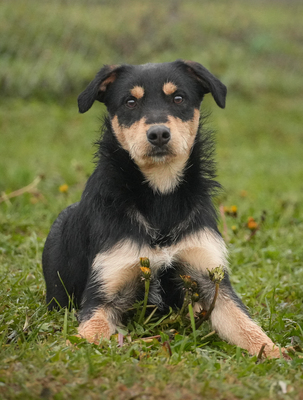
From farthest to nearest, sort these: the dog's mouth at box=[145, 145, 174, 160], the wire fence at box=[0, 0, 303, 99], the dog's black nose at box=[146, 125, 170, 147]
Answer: the wire fence at box=[0, 0, 303, 99]
the dog's mouth at box=[145, 145, 174, 160]
the dog's black nose at box=[146, 125, 170, 147]

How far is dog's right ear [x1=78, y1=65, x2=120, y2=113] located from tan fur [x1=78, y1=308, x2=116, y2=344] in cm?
158

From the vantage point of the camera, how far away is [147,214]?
3822 millimetres

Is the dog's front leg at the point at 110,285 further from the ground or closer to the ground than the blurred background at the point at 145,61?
closer to the ground

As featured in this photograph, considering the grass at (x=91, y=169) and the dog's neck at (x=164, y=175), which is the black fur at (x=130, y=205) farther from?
the grass at (x=91, y=169)

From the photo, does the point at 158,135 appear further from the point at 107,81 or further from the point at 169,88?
the point at 107,81

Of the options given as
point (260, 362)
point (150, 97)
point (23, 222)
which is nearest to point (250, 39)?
point (23, 222)

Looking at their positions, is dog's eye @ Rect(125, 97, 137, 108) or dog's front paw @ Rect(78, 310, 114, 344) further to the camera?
dog's eye @ Rect(125, 97, 137, 108)

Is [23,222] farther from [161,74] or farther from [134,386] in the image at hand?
[134,386]

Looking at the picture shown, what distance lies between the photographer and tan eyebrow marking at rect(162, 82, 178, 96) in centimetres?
398

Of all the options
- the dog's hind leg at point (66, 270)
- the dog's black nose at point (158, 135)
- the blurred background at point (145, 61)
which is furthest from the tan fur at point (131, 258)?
the blurred background at point (145, 61)

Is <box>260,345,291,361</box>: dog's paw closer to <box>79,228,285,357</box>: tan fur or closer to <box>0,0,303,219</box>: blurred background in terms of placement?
<box>79,228,285,357</box>: tan fur

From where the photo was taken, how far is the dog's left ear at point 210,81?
13.5 feet

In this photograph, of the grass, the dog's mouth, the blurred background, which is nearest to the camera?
the grass

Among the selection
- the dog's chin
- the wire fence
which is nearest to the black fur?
the dog's chin
